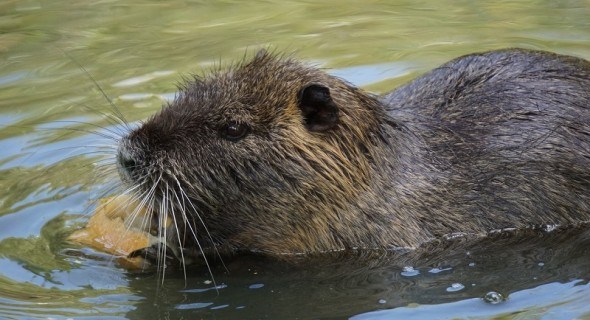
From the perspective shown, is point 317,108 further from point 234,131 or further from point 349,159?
point 234,131

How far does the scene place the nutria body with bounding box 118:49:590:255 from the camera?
18.6 feet

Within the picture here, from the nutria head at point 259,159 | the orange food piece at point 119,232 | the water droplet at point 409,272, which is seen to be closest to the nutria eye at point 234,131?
the nutria head at point 259,159

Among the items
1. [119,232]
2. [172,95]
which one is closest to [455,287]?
[119,232]

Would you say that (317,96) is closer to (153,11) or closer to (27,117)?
(27,117)

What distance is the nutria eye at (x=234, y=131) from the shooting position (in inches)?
224

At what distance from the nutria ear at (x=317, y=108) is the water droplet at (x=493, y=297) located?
117cm

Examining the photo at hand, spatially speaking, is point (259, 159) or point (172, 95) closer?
point (259, 159)

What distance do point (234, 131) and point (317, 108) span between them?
43cm

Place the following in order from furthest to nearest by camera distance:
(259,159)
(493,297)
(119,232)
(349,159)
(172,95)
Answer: (172,95) < (119,232) < (349,159) < (259,159) < (493,297)

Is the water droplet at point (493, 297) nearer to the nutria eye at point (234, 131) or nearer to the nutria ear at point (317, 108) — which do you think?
the nutria ear at point (317, 108)

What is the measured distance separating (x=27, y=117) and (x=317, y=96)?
309cm

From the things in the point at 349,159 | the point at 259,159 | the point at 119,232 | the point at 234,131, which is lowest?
the point at 119,232

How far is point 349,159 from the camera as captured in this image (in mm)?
5879

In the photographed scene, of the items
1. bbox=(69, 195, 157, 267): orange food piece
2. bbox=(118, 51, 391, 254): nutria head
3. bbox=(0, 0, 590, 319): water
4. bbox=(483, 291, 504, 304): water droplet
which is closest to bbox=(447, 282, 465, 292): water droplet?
bbox=(0, 0, 590, 319): water
